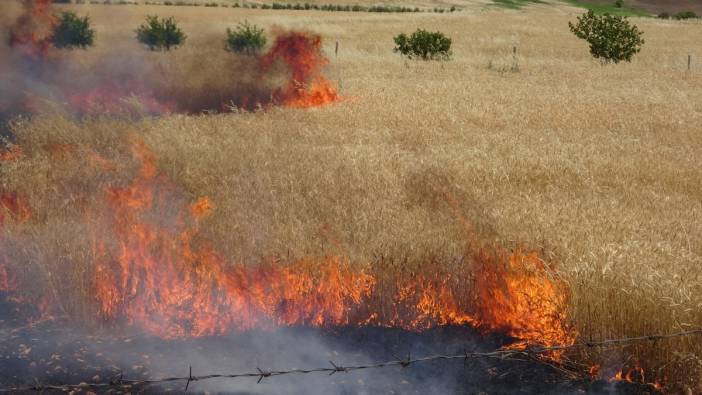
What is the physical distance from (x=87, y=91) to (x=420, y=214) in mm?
10387

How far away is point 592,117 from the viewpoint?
14.9 meters

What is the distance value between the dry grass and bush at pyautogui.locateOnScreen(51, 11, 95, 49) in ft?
8.33

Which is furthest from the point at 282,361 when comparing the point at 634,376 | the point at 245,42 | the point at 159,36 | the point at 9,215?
the point at 159,36

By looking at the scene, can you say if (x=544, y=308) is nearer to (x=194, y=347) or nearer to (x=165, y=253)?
(x=194, y=347)

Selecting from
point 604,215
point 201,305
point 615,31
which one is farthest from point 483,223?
point 615,31

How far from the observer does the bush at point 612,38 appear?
86.5 feet

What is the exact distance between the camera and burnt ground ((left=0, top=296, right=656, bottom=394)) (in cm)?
478

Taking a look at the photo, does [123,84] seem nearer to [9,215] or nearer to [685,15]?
[9,215]

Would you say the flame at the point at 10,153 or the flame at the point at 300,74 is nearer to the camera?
the flame at the point at 10,153

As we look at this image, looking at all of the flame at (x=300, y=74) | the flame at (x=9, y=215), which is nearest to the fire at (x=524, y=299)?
the flame at (x=9, y=215)

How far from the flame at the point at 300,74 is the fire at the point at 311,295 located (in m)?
A: 9.66

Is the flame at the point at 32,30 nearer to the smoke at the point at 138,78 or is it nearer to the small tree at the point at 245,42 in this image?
the smoke at the point at 138,78

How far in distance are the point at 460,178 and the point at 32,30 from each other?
10.5 m

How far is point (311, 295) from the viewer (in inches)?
227
